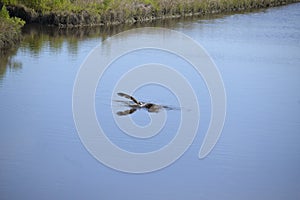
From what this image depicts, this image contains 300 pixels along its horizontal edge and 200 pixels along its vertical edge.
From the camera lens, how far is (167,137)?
1020 centimetres

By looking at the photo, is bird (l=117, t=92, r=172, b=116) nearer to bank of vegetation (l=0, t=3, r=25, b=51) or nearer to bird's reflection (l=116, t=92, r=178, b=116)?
bird's reflection (l=116, t=92, r=178, b=116)

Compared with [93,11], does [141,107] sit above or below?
below

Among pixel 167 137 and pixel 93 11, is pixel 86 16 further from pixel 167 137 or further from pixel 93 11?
pixel 167 137

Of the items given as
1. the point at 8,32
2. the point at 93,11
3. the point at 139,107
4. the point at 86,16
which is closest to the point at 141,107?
the point at 139,107

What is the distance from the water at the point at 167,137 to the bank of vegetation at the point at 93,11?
220cm

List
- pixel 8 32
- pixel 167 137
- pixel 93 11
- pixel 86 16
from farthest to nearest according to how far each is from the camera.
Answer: pixel 93 11 < pixel 86 16 < pixel 8 32 < pixel 167 137

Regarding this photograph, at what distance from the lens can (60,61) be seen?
47.3 feet

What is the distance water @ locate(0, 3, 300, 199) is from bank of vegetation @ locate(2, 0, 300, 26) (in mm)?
2198

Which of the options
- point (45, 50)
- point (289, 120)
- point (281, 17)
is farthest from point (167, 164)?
point (281, 17)

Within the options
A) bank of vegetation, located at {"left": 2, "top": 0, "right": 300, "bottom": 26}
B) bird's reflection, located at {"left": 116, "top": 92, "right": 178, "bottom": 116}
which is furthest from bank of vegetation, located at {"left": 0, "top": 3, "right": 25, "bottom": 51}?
bird's reflection, located at {"left": 116, "top": 92, "right": 178, "bottom": 116}

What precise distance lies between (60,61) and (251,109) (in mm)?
4353

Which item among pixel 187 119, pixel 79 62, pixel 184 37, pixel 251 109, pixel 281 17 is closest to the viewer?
pixel 187 119

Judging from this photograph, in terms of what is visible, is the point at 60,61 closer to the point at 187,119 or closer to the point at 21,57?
the point at 21,57

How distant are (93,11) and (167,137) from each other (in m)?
9.78
